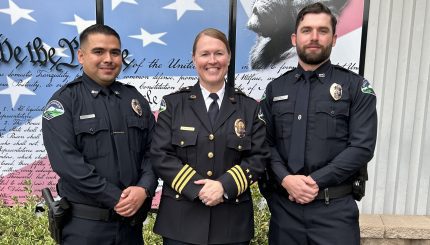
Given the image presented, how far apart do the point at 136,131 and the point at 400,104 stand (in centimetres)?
252

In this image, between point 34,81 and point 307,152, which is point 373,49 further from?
point 34,81

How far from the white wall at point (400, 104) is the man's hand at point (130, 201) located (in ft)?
7.86

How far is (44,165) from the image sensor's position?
3.59 m

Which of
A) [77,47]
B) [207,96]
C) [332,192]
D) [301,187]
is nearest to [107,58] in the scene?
[207,96]

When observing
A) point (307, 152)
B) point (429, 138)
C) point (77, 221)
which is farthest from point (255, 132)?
point (429, 138)

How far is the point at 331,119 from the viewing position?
1.93m

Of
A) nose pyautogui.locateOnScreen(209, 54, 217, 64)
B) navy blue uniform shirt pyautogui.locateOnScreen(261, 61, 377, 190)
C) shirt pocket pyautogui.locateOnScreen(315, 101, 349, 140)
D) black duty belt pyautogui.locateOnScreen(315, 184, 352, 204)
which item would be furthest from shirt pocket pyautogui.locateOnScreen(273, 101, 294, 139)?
nose pyautogui.locateOnScreen(209, 54, 217, 64)

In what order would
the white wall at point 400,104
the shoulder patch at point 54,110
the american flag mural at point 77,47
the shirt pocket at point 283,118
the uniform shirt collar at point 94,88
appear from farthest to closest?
the american flag mural at point 77,47 → the white wall at point 400,104 → the shirt pocket at point 283,118 → the uniform shirt collar at point 94,88 → the shoulder patch at point 54,110

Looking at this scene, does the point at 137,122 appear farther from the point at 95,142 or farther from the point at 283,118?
the point at 283,118

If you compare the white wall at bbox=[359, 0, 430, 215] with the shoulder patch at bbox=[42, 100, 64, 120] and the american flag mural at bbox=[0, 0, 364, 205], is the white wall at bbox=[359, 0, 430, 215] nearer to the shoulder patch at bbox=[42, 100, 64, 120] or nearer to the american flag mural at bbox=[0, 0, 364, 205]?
the american flag mural at bbox=[0, 0, 364, 205]

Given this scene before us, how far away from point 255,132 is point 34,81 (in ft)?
8.51

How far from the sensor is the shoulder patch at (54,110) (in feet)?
5.85

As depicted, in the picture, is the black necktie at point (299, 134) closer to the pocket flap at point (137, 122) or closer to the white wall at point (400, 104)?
the pocket flap at point (137, 122)

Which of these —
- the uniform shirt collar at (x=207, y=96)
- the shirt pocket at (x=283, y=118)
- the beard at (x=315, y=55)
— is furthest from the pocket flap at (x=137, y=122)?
the beard at (x=315, y=55)
